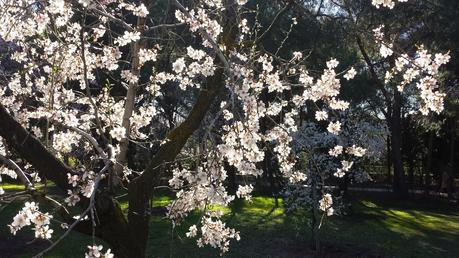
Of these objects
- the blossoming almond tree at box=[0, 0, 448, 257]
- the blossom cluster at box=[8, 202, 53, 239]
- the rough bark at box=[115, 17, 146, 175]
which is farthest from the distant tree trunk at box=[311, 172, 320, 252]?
the blossom cluster at box=[8, 202, 53, 239]

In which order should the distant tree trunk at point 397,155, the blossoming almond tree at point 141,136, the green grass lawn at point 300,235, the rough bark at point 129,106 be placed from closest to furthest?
the blossoming almond tree at point 141,136, the rough bark at point 129,106, the green grass lawn at point 300,235, the distant tree trunk at point 397,155

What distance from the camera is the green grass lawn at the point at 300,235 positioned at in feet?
34.9

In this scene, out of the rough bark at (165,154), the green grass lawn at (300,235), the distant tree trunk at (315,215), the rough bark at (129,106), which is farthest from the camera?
the green grass lawn at (300,235)

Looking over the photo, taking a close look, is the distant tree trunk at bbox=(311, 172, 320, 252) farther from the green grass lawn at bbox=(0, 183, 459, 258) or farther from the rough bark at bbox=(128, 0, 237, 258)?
the rough bark at bbox=(128, 0, 237, 258)

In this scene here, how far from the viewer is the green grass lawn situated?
10648mm

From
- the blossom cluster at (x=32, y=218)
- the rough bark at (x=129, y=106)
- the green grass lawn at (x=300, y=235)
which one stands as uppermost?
the rough bark at (x=129, y=106)

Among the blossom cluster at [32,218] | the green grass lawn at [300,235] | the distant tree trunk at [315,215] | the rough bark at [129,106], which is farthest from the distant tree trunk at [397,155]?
the blossom cluster at [32,218]

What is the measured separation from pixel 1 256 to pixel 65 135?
21.1 feet

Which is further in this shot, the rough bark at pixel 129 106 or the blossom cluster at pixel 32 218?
the rough bark at pixel 129 106

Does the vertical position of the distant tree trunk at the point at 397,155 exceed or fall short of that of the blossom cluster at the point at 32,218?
it exceeds it

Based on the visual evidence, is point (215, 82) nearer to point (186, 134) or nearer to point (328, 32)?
point (186, 134)

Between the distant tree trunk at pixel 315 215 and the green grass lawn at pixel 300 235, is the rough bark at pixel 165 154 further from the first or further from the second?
the distant tree trunk at pixel 315 215

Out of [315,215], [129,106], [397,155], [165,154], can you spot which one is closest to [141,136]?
[129,106]

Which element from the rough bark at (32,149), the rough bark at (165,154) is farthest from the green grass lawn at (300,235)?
the rough bark at (32,149)
